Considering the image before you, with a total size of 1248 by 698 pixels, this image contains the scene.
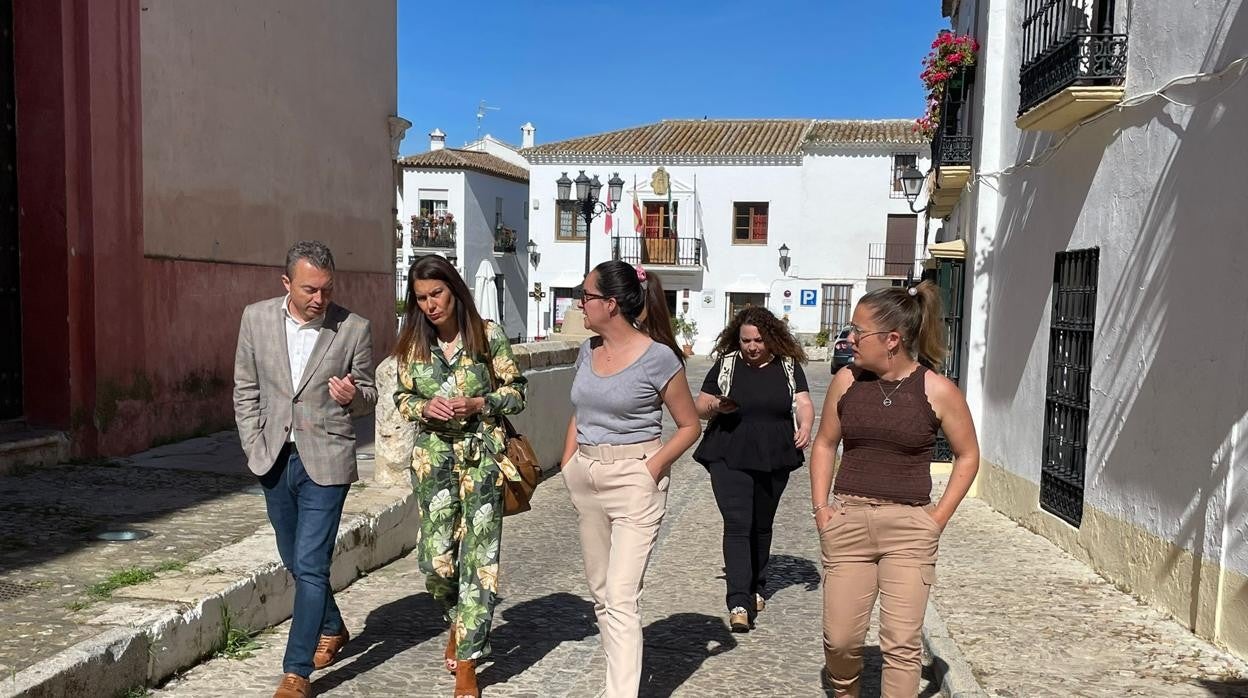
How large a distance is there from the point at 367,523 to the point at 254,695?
2087 mm

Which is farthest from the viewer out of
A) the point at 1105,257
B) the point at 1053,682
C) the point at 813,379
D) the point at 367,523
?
the point at 813,379

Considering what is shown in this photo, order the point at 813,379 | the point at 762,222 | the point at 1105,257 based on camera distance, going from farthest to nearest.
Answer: the point at 762,222 → the point at 813,379 → the point at 1105,257

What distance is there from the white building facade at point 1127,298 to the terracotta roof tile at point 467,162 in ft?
112

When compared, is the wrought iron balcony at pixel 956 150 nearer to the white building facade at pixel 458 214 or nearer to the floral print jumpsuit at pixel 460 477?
the floral print jumpsuit at pixel 460 477

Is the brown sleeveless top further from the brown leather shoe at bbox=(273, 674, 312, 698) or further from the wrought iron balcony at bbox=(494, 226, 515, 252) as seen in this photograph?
the wrought iron balcony at bbox=(494, 226, 515, 252)

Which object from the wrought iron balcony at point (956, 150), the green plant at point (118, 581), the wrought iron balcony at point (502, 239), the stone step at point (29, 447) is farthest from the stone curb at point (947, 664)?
the wrought iron balcony at point (502, 239)

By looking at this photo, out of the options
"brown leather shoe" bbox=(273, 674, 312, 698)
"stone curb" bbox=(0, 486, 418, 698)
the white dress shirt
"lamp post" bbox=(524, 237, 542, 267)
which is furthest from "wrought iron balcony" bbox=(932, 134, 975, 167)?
"lamp post" bbox=(524, 237, 542, 267)

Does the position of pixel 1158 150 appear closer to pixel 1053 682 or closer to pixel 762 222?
pixel 1053 682

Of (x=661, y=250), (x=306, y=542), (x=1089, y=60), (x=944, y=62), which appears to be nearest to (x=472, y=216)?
(x=661, y=250)

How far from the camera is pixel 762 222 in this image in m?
39.4

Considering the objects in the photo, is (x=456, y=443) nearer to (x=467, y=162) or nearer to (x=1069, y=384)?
(x=1069, y=384)

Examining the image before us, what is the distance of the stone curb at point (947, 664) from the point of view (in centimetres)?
444

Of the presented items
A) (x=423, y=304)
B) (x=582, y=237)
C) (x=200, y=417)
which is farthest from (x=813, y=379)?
(x=423, y=304)

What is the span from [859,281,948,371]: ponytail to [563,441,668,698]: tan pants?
3.31 ft
